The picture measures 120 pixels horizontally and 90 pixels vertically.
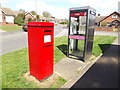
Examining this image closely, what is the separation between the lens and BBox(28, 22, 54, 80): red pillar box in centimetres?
264

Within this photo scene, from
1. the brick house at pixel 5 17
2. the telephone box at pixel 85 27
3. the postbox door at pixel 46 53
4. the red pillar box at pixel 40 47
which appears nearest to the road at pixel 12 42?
the red pillar box at pixel 40 47

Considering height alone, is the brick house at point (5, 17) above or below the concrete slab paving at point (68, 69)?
above

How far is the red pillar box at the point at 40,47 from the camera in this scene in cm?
264

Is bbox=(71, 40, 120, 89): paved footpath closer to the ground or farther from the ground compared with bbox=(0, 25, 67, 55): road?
closer to the ground

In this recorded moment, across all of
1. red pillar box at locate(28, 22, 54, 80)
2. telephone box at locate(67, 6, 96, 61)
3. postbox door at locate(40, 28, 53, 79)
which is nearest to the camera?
red pillar box at locate(28, 22, 54, 80)

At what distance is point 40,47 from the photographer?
2.68 meters

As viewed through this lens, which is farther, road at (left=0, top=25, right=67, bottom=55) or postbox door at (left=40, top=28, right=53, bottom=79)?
road at (left=0, top=25, right=67, bottom=55)

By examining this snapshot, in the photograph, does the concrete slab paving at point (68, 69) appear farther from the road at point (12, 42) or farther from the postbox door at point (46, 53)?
the road at point (12, 42)

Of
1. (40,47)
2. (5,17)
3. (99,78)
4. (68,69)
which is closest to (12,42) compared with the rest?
(68,69)

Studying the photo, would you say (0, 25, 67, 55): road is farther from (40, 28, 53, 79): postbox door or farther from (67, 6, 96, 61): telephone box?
(67, 6, 96, 61): telephone box

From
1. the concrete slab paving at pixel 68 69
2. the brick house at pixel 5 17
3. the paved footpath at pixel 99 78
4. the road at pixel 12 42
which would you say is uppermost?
the brick house at pixel 5 17

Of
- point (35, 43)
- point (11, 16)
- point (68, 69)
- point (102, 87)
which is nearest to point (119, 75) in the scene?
point (102, 87)

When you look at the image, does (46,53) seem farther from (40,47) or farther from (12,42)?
(12,42)

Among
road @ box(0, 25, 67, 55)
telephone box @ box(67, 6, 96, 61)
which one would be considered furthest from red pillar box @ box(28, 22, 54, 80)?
road @ box(0, 25, 67, 55)
